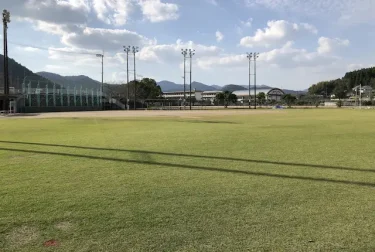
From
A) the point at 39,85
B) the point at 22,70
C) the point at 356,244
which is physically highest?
the point at 22,70

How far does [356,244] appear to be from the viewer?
4.05 m

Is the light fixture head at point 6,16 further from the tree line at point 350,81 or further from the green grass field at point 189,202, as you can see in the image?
the tree line at point 350,81

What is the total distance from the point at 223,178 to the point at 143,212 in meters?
2.54

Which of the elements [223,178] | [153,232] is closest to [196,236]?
[153,232]

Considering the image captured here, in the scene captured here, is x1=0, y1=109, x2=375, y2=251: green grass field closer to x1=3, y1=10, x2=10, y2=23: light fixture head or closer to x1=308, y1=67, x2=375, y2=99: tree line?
x1=3, y1=10, x2=10, y2=23: light fixture head

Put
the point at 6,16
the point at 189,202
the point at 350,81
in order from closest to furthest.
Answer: the point at 189,202, the point at 6,16, the point at 350,81

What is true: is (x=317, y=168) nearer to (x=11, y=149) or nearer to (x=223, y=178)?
(x=223, y=178)

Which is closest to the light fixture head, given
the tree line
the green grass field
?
the green grass field

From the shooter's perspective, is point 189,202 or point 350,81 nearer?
point 189,202

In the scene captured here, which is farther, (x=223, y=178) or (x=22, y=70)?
(x=22, y=70)

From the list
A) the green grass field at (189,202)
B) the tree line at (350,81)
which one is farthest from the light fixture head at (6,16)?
the tree line at (350,81)

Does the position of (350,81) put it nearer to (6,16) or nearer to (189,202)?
(6,16)

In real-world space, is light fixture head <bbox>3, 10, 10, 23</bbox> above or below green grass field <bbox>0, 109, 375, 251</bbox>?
above

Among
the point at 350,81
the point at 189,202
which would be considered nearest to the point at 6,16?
the point at 189,202
